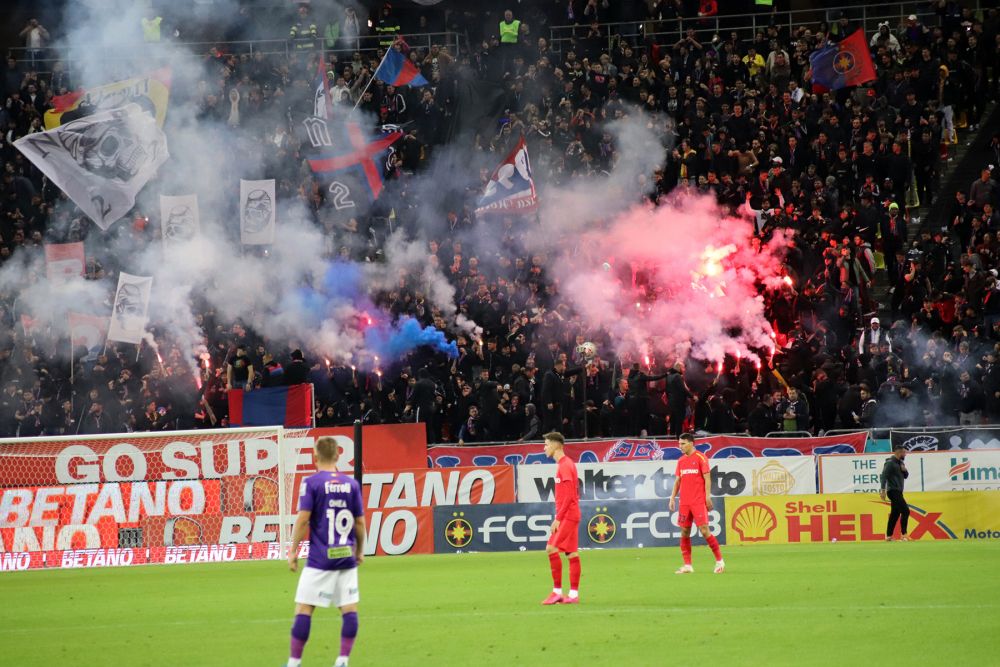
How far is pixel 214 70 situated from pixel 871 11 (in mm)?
16036

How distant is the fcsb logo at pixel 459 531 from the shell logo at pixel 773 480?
480cm

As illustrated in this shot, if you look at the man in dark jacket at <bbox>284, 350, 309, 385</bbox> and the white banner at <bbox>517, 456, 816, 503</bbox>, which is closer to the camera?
the white banner at <bbox>517, 456, 816, 503</bbox>

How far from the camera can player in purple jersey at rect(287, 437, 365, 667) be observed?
8.84 metres

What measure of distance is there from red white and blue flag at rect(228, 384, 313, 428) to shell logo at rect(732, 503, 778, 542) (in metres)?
7.59

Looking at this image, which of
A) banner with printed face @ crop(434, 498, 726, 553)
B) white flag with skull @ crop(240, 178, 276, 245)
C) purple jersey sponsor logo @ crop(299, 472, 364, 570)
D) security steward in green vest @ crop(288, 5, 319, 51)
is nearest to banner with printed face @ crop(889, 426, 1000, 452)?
banner with printed face @ crop(434, 498, 726, 553)

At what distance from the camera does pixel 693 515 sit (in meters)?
16.6


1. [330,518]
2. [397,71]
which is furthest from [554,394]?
[330,518]

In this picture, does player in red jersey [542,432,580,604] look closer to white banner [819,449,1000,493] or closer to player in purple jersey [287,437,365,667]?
player in purple jersey [287,437,365,667]

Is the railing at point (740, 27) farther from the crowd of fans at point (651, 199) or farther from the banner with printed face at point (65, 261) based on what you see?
the banner with printed face at point (65, 261)

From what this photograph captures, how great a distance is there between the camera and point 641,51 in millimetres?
32188

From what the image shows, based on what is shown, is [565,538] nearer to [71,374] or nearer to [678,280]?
[678,280]

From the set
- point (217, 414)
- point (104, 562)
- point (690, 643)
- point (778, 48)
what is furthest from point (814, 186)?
point (690, 643)

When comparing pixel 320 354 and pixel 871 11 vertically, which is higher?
pixel 871 11

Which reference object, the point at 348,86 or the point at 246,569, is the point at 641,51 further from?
the point at 246,569
